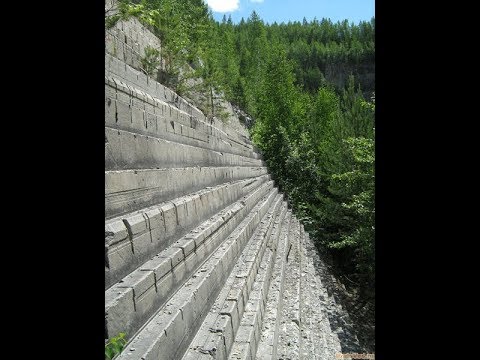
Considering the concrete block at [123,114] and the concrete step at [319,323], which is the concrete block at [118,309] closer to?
the concrete block at [123,114]

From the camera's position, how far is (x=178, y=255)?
138 inches

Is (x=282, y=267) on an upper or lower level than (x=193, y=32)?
lower

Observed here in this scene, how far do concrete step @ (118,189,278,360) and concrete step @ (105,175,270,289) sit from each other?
16.4 inches

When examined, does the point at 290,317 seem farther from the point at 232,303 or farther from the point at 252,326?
the point at 232,303

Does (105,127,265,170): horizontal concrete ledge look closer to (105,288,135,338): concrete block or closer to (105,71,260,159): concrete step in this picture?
(105,71,260,159): concrete step

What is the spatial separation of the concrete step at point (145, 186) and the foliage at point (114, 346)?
0.93 metres

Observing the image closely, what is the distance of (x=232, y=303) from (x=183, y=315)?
1.10 m

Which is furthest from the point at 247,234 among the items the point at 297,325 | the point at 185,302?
the point at 185,302
